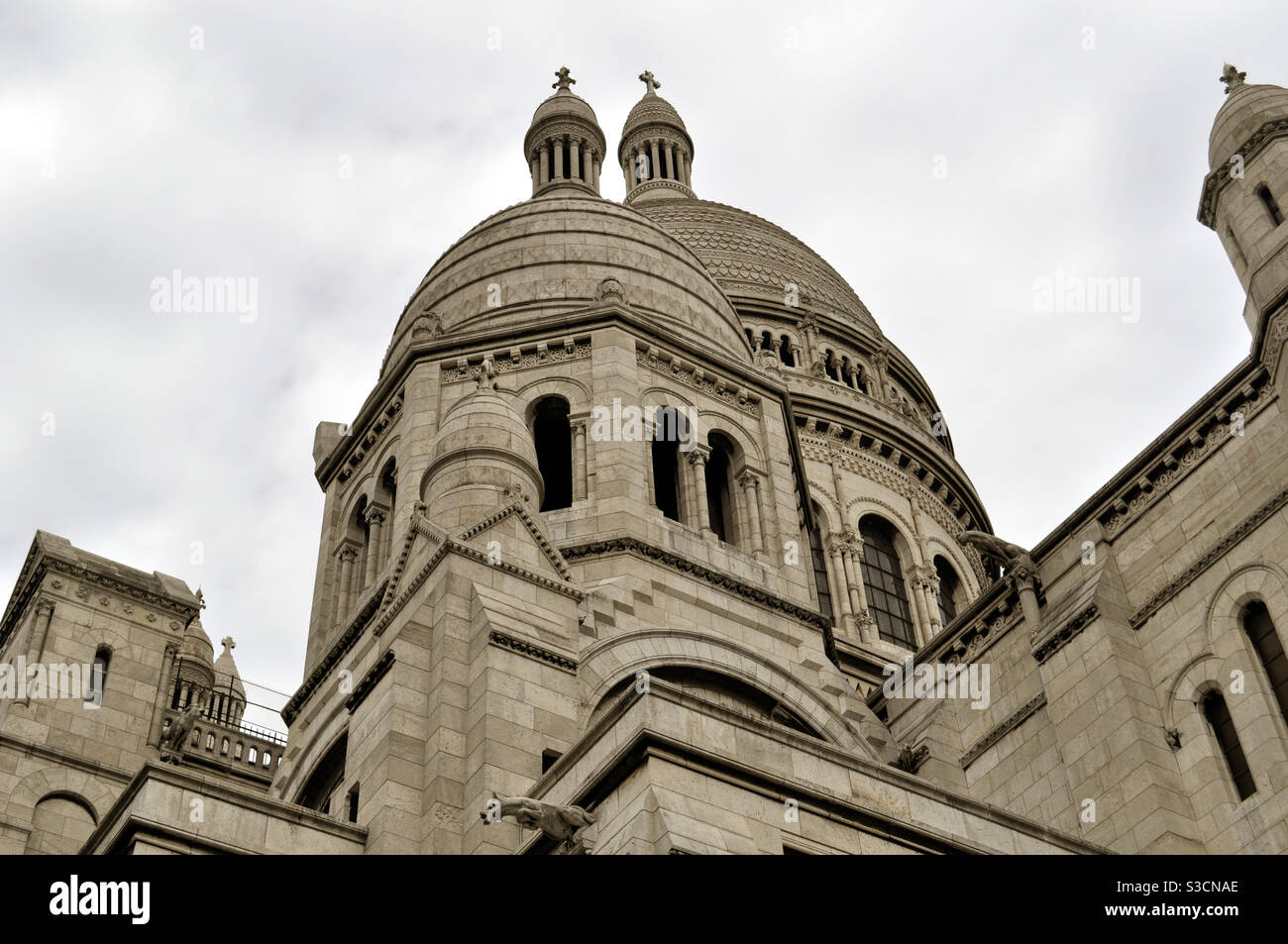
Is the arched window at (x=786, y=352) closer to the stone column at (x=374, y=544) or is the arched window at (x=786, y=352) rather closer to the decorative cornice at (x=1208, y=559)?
the stone column at (x=374, y=544)

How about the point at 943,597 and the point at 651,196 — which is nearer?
the point at 943,597

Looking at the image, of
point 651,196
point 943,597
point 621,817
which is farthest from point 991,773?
point 651,196

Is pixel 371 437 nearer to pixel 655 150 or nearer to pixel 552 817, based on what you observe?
pixel 552 817

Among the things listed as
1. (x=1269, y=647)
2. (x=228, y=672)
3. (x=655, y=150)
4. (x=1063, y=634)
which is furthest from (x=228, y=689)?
(x=655, y=150)

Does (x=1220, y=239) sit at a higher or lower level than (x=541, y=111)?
lower

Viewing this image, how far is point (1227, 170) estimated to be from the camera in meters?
25.2

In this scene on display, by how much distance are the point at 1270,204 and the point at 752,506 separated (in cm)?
970

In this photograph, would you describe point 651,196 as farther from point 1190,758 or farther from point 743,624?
point 1190,758

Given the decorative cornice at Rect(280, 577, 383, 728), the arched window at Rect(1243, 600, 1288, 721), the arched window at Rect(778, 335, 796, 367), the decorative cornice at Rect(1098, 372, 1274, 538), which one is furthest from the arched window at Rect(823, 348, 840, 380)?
the arched window at Rect(1243, 600, 1288, 721)

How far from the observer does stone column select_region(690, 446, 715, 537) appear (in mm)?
28002

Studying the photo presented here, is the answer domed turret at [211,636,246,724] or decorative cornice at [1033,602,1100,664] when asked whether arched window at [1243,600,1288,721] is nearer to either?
decorative cornice at [1033,602,1100,664]

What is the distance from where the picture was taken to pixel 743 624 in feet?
87.0
